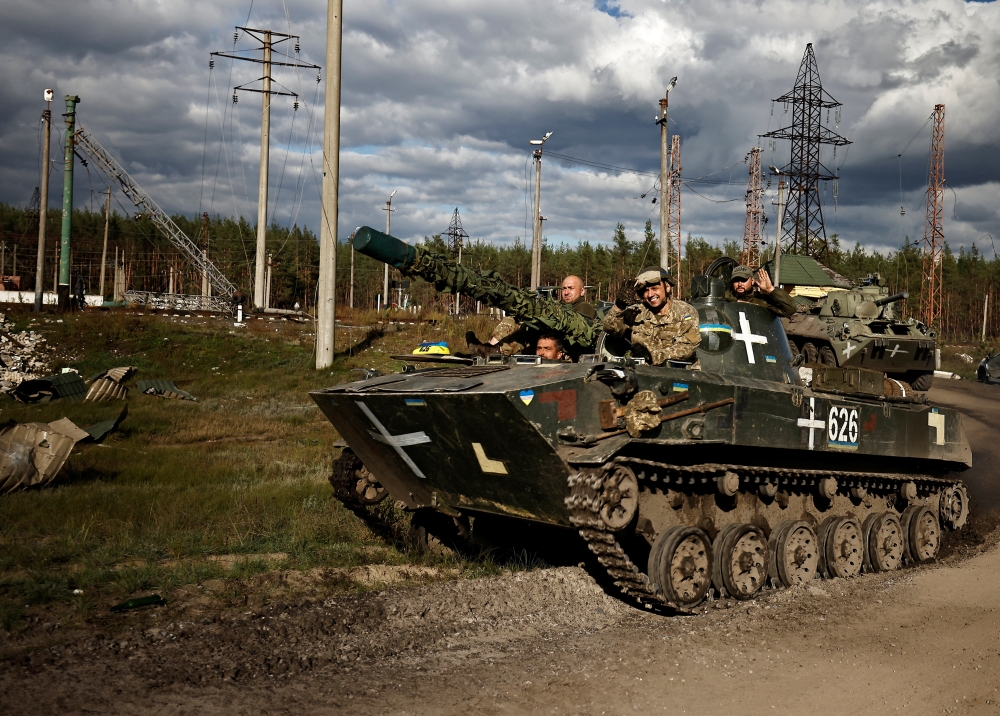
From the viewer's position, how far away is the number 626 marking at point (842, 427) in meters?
8.82

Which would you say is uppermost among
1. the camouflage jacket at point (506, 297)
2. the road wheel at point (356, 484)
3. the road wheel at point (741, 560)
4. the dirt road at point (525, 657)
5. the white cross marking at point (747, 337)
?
the camouflage jacket at point (506, 297)

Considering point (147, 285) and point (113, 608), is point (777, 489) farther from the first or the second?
point (147, 285)

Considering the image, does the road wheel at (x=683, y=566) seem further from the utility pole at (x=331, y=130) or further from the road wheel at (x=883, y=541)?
the utility pole at (x=331, y=130)

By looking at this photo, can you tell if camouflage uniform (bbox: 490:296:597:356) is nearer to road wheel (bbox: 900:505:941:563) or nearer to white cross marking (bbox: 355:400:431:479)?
white cross marking (bbox: 355:400:431:479)

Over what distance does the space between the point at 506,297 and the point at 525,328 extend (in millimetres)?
1455

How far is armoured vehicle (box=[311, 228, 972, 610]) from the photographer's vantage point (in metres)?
6.80

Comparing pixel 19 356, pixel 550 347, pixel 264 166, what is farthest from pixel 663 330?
pixel 264 166

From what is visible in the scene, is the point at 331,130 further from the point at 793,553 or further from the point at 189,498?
the point at 793,553

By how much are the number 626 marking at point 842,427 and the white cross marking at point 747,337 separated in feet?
3.01

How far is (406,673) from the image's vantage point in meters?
5.82

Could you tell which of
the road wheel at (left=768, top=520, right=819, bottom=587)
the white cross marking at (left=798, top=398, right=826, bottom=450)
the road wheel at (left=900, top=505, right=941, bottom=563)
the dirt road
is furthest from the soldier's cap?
the road wheel at (left=900, top=505, right=941, bottom=563)

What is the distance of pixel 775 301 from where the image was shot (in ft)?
30.8

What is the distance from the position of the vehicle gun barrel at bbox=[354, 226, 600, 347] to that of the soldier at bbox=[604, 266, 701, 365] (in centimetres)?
43

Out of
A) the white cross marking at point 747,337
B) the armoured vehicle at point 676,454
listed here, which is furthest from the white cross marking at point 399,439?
the white cross marking at point 747,337
